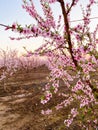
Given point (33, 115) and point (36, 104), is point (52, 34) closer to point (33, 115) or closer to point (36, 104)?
point (33, 115)

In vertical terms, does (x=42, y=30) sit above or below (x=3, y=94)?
above

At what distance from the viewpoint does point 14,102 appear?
64.7 feet

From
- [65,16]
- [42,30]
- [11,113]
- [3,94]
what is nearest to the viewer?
[65,16]

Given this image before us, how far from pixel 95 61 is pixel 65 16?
110cm

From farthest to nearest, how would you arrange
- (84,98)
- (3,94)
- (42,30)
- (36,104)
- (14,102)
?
(3,94)
(14,102)
(36,104)
(84,98)
(42,30)

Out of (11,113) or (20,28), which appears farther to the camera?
(11,113)

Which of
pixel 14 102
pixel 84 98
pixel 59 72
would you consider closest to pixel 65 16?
pixel 59 72

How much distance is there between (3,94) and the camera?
23.8 metres

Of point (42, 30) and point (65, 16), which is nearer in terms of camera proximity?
point (65, 16)

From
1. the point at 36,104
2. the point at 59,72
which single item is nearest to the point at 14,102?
the point at 36,104

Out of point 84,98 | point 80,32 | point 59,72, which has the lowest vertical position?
point 84,98

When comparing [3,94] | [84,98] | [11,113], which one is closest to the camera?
[84,98]

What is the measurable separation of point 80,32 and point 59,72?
855mm

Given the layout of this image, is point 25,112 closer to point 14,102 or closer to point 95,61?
point 14,102
